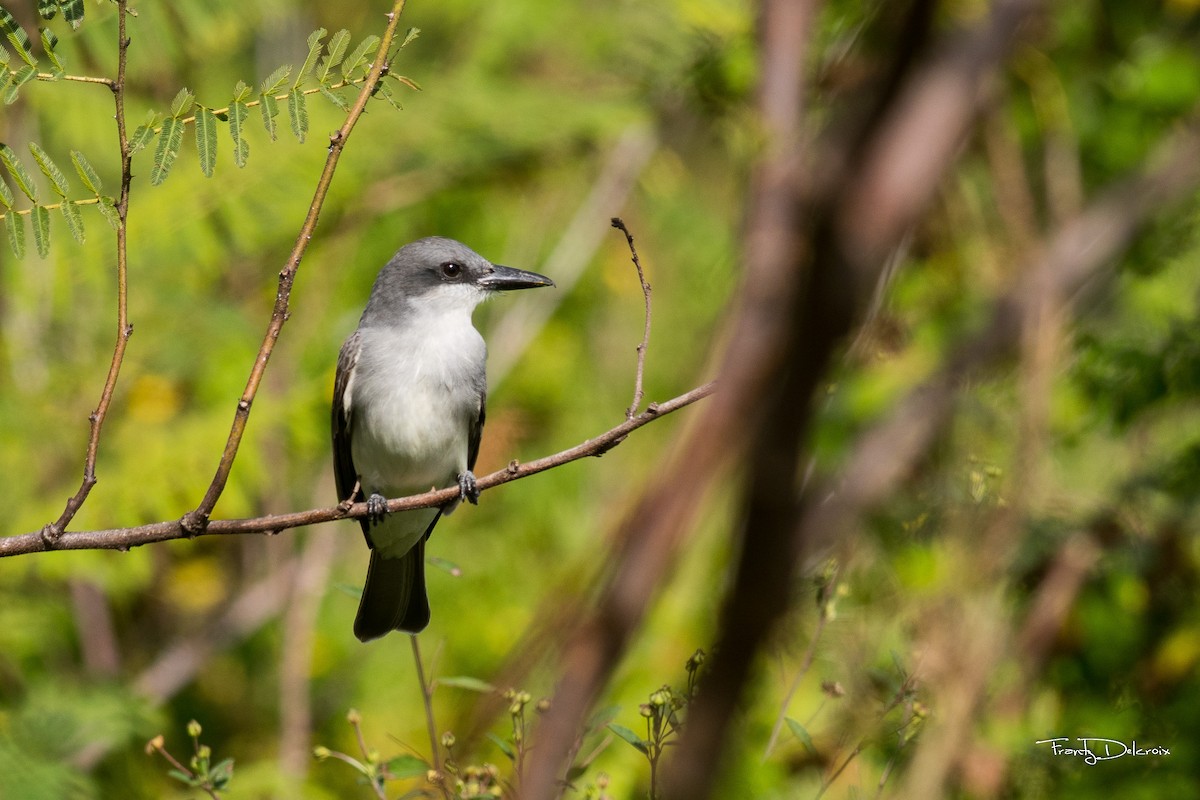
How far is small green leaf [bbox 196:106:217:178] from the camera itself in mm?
2379

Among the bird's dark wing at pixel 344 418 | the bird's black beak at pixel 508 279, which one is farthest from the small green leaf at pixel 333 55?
the bird's dark wing at pixel 344 418

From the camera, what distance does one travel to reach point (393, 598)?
4781 millimetres

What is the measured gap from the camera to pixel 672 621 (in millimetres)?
5516

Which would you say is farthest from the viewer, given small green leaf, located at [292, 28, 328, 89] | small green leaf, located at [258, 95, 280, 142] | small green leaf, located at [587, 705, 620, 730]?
small green leaf, located at [587, 705, 620, 730]

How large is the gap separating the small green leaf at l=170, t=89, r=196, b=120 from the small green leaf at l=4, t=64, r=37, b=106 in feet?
0.80

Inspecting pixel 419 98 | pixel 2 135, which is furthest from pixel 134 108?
pixel 419 98

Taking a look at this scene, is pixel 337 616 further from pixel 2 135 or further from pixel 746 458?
pixel 746 458

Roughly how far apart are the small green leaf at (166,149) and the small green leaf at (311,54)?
0.24 meters

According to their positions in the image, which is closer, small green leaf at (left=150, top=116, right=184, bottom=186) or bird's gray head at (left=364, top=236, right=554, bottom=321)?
small green leaf at (left=150, top=116, right=184, bottom=186)

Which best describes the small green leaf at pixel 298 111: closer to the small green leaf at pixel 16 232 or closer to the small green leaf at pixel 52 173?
the small green leaf at pixel 52 173

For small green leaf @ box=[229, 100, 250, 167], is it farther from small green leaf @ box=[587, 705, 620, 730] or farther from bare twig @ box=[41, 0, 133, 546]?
small green leaf @ box=[587, 705, 620, 730]

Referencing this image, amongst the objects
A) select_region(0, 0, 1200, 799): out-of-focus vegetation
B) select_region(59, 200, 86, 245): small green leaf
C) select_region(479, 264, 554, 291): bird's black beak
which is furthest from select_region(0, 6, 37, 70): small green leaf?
select_region(479, 264, 554, 291): bird's black beak

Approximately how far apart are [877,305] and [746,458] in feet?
3.04

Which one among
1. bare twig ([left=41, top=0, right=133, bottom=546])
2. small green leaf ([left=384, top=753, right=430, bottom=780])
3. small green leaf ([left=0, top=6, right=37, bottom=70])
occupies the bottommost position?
small green leaf ([left=384, top=753, right=430, bottom=780])
